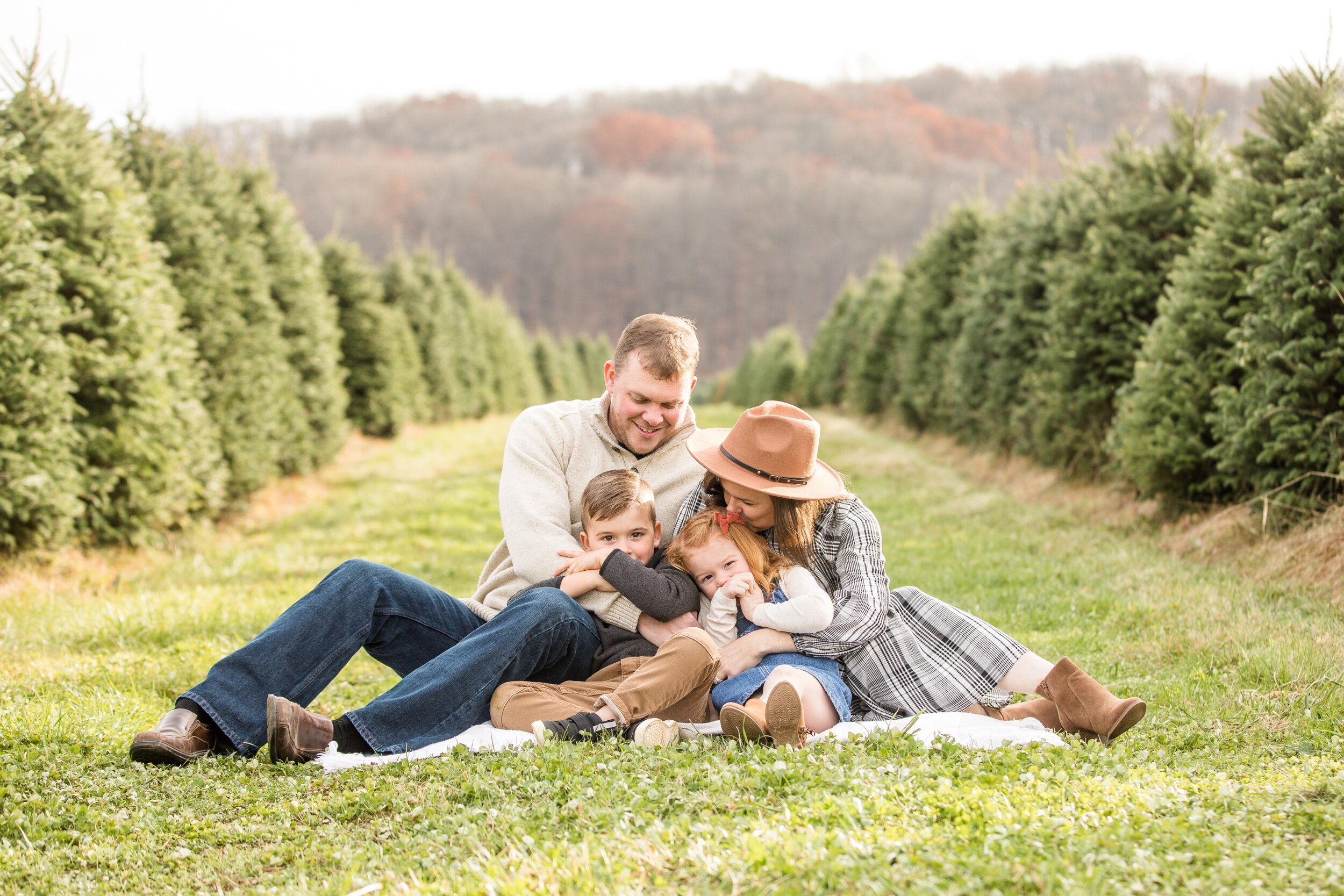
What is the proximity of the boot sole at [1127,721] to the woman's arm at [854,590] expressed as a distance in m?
0.88

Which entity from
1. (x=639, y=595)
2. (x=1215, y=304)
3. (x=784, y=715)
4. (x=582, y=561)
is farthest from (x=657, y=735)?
(x=1215, y=304)

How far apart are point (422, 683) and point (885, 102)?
347ft

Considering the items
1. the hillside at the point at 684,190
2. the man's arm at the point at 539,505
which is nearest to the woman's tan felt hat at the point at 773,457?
the man's arm at the point at 539,505

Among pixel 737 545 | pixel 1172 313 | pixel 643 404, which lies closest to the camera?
pixel 737 545

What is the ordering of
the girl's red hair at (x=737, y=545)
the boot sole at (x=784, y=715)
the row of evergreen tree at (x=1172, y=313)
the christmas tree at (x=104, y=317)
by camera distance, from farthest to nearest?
the christmas tree at (x=104, y=317) → the row of evergreen tree at (x=1172, y=313) → the girl's red hair at (x=737, y=545) → the boot sole at (x=784, y=715)

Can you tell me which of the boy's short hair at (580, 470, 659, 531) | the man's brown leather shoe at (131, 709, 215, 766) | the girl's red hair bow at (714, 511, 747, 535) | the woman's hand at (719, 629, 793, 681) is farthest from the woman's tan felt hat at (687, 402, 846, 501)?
the man's brown leather shoe at (131, 709, 215, 766)

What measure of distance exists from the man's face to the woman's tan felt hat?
0.28 meters

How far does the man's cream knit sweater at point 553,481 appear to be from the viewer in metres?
4.16

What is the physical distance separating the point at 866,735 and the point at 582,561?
1.28 metres

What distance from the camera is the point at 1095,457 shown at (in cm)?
1066

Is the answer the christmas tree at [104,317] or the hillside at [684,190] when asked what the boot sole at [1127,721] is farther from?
the hillside at [684,190]

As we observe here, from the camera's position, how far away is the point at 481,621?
4.33 meters

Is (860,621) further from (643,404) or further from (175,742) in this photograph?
(175,742)

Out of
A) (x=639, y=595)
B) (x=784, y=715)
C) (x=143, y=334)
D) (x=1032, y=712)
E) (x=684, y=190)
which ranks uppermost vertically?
(x=684, y=190)
